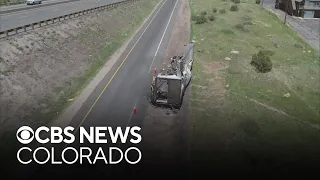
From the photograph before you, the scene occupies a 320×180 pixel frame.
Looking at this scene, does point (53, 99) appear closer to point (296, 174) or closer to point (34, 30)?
point (34, 30)

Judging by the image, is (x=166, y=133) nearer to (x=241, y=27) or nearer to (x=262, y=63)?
(x=262, y=63)

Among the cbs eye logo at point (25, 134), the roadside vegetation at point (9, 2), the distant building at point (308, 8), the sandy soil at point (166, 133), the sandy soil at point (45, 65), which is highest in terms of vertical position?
the roadside vegetation at point (9, 2)

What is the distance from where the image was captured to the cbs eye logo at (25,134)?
26.0 meters

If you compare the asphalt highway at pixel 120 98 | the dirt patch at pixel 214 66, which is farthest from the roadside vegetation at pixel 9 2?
the dirt patch at pixel 214 66

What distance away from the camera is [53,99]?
33344mm

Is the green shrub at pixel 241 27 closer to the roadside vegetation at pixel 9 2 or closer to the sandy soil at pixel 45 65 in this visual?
the sandy soil at pixel 45 65

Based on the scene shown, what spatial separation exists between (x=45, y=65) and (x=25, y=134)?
43.9ft

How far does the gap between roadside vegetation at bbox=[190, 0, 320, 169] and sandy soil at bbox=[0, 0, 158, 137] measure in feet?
44.2

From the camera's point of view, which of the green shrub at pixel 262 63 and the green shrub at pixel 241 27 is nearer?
the green shrub at pixel 262 63

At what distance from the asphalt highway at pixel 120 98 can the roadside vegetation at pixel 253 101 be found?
5.23 metres

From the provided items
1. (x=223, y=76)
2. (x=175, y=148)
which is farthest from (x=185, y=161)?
(x=223, y=76)

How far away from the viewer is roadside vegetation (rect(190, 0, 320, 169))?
2561 centimetres

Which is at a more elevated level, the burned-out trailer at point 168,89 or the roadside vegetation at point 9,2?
the roadside vegetation at point 9,2

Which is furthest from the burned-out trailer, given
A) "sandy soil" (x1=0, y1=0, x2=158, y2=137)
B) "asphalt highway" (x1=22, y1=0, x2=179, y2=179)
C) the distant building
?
the distant building
